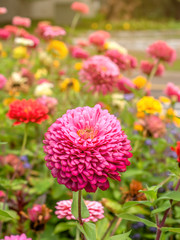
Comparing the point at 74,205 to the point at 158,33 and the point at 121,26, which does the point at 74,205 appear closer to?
the point at 158,33

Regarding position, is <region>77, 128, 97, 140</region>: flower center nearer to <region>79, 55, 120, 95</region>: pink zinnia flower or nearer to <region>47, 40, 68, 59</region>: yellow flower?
<region>79, 55, 120, 95</region>: pink zinnia flower

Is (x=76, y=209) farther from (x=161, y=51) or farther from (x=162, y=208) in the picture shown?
(x=161, y=51)

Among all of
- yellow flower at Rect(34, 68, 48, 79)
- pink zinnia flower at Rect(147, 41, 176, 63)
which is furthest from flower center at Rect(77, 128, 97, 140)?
yellow flower at Rect(34, 68, 48, 79)

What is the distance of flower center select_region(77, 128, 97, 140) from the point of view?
0.76 meters

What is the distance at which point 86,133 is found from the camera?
77cm

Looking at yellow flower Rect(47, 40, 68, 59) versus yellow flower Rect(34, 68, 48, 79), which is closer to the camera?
yellow flower Rect(47, 40, 68, 59)

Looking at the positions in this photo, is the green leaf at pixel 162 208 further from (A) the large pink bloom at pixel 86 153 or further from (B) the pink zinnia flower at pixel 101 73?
(B) the pink zinnia flower at pixel 101 73

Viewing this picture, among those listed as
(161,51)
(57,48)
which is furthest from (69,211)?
(57,48)

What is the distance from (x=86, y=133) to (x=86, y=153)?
2.1 inches

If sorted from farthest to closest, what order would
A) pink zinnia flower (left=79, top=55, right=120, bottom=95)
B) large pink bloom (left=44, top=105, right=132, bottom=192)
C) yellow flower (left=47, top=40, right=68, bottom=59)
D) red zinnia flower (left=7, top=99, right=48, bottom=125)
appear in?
yellow flower (left=47, top=40, right=68, bottom=59) < pink zinnia flower (left=79, top=55, right=120, bottom=95) < red zinnia flower (left=7, top=99, right=48, bottom=125) < large pink bloom (left=44, top=105, right=132, bottom=192)

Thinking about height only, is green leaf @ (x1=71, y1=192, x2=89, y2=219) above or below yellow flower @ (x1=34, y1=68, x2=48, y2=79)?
above

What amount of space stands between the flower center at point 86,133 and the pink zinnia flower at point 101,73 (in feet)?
2.80

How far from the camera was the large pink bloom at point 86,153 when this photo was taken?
2.36 ft

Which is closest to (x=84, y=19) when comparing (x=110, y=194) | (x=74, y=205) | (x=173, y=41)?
(x=173, y=41)
